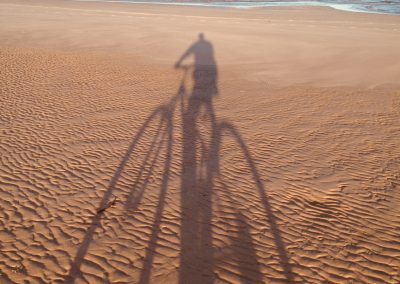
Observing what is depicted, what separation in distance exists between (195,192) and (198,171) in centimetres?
75

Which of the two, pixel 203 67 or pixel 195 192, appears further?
pixel 203 67

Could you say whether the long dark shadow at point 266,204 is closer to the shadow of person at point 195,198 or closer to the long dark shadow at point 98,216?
the shadow of person at point 195,198

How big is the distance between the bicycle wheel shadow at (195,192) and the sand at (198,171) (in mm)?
28


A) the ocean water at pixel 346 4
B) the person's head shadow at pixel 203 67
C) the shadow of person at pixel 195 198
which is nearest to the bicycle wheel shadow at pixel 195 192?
the shadow of person at pixel 195 198

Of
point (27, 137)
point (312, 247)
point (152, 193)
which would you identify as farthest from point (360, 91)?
point (27, 137)

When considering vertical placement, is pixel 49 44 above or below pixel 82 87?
above

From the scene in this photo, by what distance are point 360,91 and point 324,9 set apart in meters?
27.0

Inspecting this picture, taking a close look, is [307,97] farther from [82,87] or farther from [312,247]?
[82,87]

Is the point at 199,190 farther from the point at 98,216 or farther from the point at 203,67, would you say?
the point at 203,67

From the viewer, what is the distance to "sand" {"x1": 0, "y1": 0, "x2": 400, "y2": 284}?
4.66 metres

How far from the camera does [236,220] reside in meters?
5.42

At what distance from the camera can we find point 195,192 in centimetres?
609

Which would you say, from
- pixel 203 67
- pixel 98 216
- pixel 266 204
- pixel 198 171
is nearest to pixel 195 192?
pixel 198 171

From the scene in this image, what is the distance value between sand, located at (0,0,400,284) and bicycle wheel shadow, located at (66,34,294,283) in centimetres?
3
